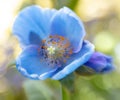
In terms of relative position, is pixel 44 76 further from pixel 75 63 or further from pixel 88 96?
pixel 88 96

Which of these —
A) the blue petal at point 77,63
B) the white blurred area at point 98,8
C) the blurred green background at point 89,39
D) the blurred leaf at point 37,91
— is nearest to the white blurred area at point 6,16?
the blurred green background at point 89,39

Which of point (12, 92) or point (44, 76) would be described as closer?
point (44, 76)

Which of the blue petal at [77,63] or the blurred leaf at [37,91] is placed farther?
the blurred leaf at [37,91]

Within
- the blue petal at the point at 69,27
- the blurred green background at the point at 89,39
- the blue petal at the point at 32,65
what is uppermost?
the blue petal at the point at 69,27

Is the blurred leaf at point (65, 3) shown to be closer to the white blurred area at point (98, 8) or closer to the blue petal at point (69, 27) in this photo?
the blue petal at point (69, 27)

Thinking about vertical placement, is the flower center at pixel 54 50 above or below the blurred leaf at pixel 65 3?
below

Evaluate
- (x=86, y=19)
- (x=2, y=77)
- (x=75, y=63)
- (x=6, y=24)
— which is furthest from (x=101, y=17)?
(x=75, y=63)

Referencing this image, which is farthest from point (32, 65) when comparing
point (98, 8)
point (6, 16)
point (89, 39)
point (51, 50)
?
point (98, 8)

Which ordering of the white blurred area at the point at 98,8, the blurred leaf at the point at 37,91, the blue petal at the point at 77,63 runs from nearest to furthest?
the blue petal at the point at 77,63 < the blurred leaf at the point at 37,91 < the white blurred area at the point at 98,8
